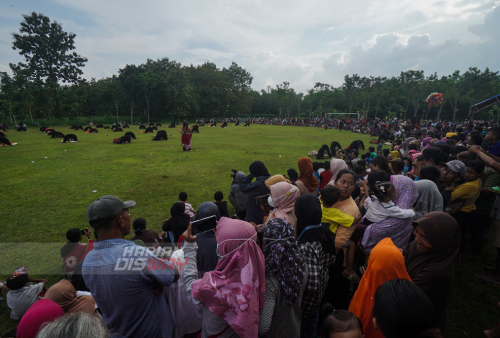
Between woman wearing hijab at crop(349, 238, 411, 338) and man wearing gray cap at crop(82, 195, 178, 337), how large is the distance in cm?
164

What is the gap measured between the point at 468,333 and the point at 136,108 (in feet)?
156

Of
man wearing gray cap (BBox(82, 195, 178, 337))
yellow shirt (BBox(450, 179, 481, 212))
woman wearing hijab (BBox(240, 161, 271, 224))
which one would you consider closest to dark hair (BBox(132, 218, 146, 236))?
woman wearing hijab (BBox(240, 161, 271, 224))

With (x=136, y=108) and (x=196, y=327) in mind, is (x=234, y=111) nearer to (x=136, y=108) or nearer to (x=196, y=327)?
(x=136, y=108)

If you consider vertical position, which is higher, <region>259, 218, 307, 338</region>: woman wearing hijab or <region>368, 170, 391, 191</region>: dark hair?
<region>368, 170, 391, 191</region>: dark hair

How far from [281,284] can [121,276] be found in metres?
1.23

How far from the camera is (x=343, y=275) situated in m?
3.10

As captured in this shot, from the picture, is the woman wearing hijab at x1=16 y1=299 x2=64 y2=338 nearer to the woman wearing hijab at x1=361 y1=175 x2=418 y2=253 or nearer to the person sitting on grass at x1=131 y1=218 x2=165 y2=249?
the person sitting on grass at x1=131 y1=218 x2=165 y2=249

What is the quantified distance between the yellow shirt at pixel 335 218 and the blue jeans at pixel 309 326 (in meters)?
1.06

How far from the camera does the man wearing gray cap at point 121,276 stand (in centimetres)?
166

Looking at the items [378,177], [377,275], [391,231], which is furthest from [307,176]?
[377,275]

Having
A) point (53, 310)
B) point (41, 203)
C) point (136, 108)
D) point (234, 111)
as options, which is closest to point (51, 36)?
point (136, 108)

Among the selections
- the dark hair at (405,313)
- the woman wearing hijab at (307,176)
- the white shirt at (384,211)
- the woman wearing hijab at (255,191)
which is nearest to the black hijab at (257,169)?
the woman wearing hijab at (255,191)

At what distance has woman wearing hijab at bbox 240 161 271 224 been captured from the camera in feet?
Result: 13.4

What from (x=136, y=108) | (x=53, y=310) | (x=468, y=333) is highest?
(x=136, y=108)
